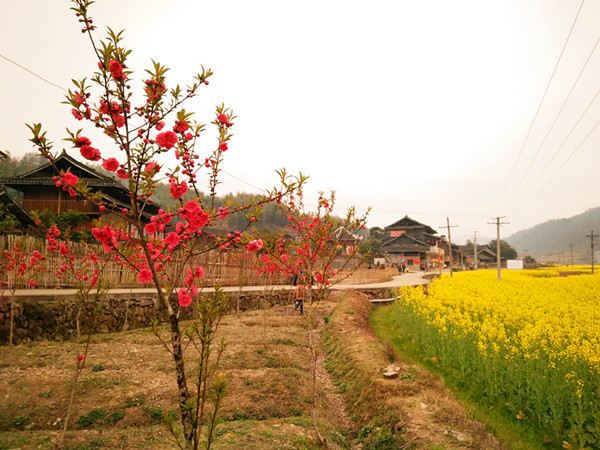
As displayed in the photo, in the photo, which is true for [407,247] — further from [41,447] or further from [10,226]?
[41,447]

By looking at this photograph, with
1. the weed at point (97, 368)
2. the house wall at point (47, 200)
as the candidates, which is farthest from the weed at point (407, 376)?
the house wall at point (47, 200)

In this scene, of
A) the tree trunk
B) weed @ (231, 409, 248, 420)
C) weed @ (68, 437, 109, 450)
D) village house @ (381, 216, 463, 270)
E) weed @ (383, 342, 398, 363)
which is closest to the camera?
the tree trunk

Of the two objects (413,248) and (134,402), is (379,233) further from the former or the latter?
(134,402)

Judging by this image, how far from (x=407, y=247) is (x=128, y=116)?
59.5 meters

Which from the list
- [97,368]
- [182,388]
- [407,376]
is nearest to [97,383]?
[97,368]

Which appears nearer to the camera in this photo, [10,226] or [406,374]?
[406,374]

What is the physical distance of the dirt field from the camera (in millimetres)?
4441

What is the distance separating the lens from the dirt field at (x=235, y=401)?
175 inches

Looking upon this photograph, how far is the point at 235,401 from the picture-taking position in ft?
18.7

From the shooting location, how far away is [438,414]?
4965 millimetres

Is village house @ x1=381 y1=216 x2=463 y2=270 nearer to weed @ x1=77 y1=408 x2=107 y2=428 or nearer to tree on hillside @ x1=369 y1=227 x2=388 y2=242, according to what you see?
tree on hillside @ x1=369 y1=227 x2=388 y2=242

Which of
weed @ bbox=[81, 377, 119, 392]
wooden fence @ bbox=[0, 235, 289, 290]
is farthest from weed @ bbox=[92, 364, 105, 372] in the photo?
wooden fence @ bbox=[0, 235, 289, 290]

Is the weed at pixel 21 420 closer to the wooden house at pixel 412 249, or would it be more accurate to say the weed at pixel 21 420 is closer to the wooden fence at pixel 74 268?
the wooden fence at pixel 74 268

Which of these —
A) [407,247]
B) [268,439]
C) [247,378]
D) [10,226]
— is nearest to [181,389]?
[268,439]
